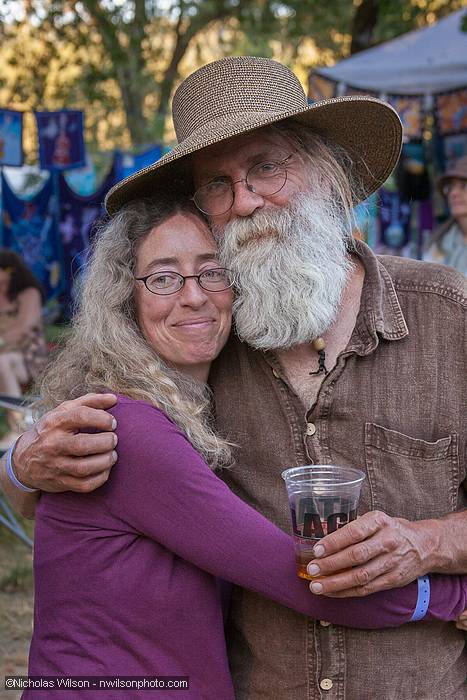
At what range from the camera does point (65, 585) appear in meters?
1.77

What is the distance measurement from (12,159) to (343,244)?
6032 millimetres

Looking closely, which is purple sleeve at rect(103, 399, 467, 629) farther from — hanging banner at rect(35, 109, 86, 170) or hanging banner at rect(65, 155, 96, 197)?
hanging banner at rect(65, 155, 96, 197)

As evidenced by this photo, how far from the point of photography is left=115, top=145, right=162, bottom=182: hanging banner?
7953 millimetres

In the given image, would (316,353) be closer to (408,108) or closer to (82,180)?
(408,108)

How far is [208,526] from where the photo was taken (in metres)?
1.70

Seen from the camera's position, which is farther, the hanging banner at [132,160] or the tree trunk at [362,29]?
the tree trunk at [362,29]

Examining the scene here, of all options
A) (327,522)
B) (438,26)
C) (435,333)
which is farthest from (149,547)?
(438,26)

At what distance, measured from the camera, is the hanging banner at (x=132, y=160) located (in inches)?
313

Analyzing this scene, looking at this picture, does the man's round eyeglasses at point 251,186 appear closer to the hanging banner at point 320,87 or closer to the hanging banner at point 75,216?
the hanging banner at point 320,87

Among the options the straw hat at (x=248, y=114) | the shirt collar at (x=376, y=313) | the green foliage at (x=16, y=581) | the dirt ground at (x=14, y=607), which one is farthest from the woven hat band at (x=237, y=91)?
the green foliage at (x=16, y=581)

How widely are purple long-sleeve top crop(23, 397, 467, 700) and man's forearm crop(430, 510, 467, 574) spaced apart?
0.17ft

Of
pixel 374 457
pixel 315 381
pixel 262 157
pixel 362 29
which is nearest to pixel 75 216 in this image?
pixel 362 29

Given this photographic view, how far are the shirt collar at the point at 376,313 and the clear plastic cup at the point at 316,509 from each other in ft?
1.45

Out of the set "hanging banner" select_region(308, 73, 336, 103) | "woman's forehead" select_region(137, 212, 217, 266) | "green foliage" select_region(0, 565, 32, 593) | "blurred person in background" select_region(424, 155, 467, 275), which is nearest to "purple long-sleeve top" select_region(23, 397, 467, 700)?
"woman's forehead" select_region(137, 212, 217, 266)
